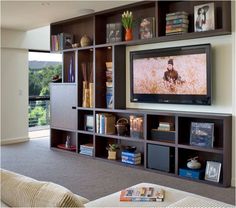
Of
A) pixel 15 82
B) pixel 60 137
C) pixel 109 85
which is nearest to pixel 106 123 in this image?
pixel 109 85

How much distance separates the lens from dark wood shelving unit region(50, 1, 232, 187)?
380 cm

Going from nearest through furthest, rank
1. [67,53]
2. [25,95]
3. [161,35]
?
[161,35] < [67,53] < [25,95]

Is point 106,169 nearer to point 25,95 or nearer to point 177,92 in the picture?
point 177,92

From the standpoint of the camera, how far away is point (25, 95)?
677cm

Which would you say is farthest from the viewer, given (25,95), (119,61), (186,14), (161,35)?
(25,95)

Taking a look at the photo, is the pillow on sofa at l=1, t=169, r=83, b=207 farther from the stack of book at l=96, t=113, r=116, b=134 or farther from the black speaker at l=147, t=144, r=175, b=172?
the stack of book at l=96, t=113, r=116, b=134

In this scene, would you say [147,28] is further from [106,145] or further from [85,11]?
[106,145]

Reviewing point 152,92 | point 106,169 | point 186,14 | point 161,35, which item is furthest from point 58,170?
point 186,14

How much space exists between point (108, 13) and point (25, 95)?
278 cm

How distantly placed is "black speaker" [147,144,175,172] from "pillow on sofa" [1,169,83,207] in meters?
2.93

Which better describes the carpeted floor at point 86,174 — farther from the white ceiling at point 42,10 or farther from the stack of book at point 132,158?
the white ceiling at point 42,10

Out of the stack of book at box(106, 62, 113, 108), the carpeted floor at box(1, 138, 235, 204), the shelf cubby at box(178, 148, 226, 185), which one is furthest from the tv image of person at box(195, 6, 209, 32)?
the carpeted floor at box(1, 138, 235, 204)

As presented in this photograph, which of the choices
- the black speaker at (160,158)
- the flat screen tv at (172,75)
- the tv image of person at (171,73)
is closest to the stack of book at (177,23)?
the flat screen tv at (172,75)

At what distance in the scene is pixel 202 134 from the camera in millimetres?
3889
